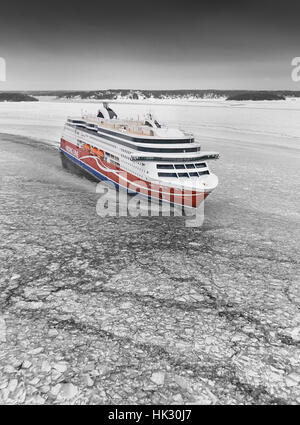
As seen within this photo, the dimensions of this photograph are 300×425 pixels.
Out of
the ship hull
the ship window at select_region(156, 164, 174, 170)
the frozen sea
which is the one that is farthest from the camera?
the ship window at select_region(156, 164, 174, 170)

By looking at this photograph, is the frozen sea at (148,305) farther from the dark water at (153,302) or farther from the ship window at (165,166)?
the ship window at (165,166)

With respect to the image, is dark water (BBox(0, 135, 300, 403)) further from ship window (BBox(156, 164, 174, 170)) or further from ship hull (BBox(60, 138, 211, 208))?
ship window (BBox(156, 164, 174, 170))

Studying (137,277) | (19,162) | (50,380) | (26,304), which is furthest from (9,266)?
(19,162)

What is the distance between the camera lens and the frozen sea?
21.4 feet

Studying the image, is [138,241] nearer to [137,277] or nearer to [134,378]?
[137,277]

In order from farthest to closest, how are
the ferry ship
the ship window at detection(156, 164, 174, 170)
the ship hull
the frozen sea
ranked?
the ship window at detection(156, 164, 174, 170) < the ferry ship < the ship hull < the frozen sea

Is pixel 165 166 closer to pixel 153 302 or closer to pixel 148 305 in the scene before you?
pixel 153 302

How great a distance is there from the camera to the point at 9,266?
1094cm

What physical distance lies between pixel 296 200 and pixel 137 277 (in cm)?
1261

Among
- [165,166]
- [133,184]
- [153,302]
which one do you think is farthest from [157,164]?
[153,302]

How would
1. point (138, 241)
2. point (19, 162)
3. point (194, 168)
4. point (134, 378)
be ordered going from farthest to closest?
1. point (19, 162)
2. point (194, 168)
3. point (138, 241)
4. point (134, 378)

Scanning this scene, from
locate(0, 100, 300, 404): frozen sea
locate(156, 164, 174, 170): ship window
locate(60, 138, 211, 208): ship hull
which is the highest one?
locate(156, 164, 174, 170): ship window

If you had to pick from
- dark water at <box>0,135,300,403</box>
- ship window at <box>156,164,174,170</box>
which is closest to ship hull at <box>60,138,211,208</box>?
ship window at <box>156,164,174,170</box>

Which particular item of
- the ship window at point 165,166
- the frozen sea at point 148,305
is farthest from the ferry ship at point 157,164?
the frozen sea at point 148,305
